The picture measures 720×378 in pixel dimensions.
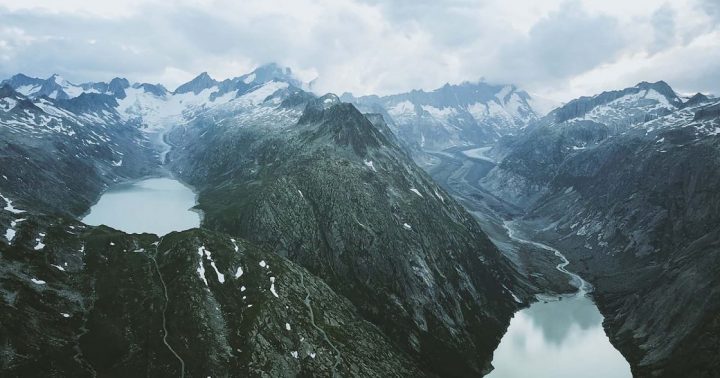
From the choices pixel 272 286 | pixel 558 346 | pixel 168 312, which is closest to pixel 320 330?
pixel 272 286

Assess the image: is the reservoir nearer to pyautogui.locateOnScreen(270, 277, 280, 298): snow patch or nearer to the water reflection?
the water reflection

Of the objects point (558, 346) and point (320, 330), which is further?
point (558, 346)

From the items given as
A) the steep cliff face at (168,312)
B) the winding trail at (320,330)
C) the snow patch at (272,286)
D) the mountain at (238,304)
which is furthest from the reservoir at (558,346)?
the snow patch at (272,286)

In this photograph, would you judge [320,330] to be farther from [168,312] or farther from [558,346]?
[558,346]

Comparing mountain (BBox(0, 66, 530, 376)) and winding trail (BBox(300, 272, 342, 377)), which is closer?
mountain (BBox(0, 66, 530, 376))

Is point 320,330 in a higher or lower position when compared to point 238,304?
lower

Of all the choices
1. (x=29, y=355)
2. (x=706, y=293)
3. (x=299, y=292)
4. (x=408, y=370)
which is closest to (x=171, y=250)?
(x=299, y=292)

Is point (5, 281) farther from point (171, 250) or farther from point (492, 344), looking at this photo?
point (492, 344)

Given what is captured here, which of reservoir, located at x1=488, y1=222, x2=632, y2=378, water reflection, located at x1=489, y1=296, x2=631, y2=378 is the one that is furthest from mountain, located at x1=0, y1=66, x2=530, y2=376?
water reflection, located at x1=489, y1=296, x2=631, y2=378

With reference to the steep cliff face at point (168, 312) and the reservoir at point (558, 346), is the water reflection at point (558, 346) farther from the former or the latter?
the steep cliff face at point (168, 312)
